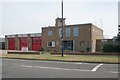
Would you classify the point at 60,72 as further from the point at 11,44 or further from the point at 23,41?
the point at 11,44

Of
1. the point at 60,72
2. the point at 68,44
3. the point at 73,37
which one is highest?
the point at 73,37

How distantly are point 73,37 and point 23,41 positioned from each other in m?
22.4

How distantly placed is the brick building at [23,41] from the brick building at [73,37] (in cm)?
823

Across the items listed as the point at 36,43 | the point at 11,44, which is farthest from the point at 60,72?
the point at 11,44

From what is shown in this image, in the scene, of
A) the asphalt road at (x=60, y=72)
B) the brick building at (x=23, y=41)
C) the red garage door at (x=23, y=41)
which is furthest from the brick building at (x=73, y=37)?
the asphalt road at (x=60, y=72)

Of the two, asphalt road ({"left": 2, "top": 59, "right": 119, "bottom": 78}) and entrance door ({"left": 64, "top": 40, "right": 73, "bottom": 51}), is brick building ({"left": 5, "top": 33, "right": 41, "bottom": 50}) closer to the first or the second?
entrance door ({"left": 64, "top": 40, "right": 73, "bottom": 51})

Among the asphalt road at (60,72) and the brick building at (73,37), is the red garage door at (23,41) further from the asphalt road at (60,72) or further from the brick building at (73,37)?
the asphalt road at (60,72)

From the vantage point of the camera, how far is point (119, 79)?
37.7ft

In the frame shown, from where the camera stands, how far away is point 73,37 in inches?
2018

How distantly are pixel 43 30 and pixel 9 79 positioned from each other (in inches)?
1798

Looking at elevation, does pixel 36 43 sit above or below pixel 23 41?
below

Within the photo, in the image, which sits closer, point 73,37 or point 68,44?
point 73,37

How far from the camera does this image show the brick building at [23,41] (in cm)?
6569

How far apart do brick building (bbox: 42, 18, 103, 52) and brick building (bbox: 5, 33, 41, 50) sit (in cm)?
823
